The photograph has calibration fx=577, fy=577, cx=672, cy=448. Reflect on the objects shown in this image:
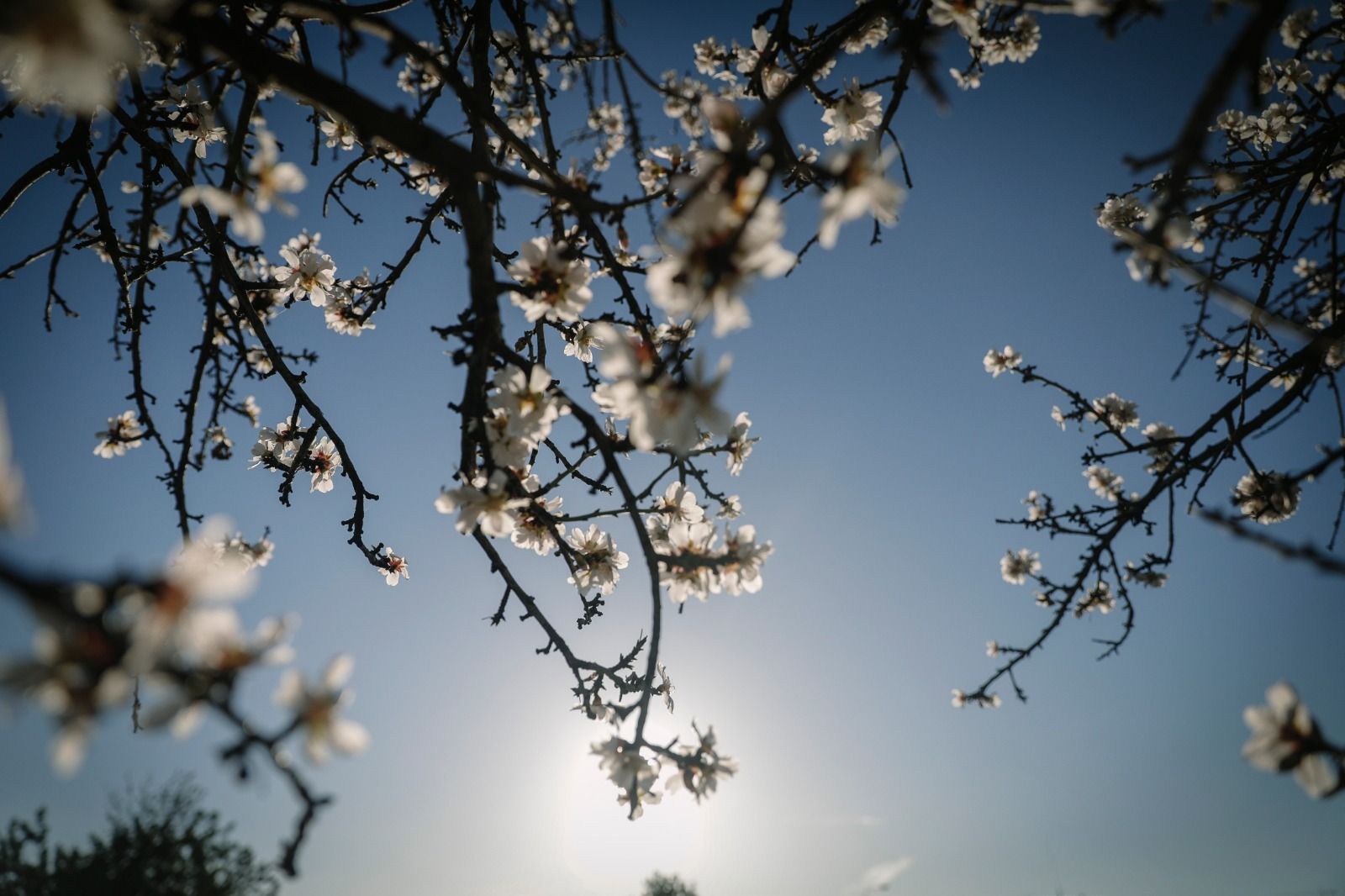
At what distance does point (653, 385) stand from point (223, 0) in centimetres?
186

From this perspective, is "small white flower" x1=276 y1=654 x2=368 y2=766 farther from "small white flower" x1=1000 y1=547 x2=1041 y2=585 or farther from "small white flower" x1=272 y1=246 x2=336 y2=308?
"small white flower" x1=1000 y1=547 x2=1041 y2=585

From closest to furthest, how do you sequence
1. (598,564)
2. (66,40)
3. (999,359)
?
1. (66,40)
2. (598,564)
3. (999,359)

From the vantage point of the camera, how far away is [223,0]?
173 cm

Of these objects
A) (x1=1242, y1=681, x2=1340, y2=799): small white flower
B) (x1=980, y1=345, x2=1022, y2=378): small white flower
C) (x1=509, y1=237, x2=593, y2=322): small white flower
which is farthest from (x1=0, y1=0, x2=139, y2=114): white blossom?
(x1=980, y1=345, x2=1022, y2=378): small white flower

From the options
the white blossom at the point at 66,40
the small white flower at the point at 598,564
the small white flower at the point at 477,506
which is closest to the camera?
the white blossom at the point at 66,40

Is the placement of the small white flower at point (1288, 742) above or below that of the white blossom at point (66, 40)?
below

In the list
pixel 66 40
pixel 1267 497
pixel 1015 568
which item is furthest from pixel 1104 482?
pixel 66 40

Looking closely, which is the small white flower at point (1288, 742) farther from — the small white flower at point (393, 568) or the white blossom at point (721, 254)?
the small white flower at point (393, 568)

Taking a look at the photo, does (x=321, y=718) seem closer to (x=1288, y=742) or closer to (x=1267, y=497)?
(x=1288, y=742)

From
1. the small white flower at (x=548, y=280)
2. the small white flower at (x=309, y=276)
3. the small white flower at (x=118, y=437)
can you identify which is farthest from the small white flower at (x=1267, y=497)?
the small white flower at (x=118, y=437)

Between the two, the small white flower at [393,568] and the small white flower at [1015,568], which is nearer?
the small white flower at [393,568]

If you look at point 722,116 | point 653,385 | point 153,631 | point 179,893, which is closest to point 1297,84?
point 722,116

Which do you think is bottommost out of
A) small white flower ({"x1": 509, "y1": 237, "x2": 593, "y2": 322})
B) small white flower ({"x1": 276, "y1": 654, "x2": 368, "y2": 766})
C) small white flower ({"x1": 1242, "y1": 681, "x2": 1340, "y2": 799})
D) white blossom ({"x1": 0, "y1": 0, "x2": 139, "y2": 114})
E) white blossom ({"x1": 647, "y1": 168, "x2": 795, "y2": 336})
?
small white flower ({"x1": 1242, "y1": 681, "x2": 1340, "y2": 799})

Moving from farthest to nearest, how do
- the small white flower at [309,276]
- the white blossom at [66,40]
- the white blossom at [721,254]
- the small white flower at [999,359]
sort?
the small white flower at [999,359] < the small white flower at [309,276] < the white blossom at [721,254] < the white blossom at [66,40]
